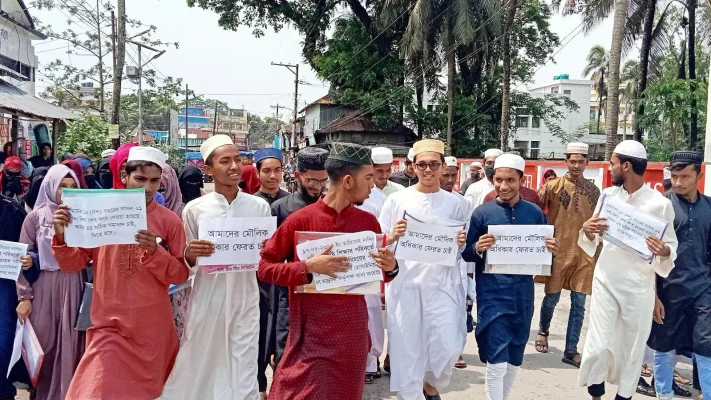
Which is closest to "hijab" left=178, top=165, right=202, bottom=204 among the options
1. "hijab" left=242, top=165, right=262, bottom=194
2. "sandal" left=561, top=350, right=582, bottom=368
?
"hijab" left=242, top=165, right=262, bottom=194

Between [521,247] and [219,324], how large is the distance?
209 cm

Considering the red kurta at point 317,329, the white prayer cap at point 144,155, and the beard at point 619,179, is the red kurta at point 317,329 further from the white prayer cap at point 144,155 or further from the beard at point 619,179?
the beard at point 619,179

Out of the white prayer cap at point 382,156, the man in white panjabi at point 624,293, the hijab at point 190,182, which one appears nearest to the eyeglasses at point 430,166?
the man in white panjabi at point 624,293

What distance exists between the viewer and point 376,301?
502 cm

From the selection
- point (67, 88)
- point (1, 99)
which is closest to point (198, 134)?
point (67, 88)

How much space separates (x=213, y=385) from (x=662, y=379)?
10.9ft

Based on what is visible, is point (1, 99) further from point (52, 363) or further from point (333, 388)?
point (333, 388)

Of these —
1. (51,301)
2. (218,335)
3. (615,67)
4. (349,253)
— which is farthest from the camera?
(615,67)

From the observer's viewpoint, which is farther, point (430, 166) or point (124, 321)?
point (430, 166)

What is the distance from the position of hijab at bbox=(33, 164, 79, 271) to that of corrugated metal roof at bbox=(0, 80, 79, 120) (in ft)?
30.1

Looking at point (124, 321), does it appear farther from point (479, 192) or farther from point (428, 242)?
point (479, 192)

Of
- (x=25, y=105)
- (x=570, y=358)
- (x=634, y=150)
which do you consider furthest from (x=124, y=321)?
(x=25, y=105)

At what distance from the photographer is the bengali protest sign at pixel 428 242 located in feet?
13.0

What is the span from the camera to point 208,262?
3.48 m
